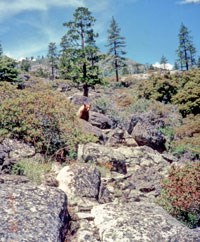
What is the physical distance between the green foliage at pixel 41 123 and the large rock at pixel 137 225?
406 centimetres

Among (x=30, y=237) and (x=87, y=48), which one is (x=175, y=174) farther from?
(x=87, y=48)

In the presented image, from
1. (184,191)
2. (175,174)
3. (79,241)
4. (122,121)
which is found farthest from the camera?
(122,121)

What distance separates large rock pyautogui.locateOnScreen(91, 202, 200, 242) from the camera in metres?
6.29

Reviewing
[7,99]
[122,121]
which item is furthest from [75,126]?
[122,121]

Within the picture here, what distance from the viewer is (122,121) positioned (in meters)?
21.1

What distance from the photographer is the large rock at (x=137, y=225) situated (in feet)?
20.6

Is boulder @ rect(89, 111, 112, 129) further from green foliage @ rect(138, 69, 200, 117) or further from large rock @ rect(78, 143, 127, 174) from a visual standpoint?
green foliage @ rect(138, 69, 200, 117)

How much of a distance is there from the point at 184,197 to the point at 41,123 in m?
4.93

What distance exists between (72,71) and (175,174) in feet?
75.2

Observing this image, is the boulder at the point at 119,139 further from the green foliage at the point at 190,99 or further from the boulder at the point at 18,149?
the green foliage at the point at 190,99

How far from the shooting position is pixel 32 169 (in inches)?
345

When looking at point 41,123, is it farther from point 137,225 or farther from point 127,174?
point 137,225

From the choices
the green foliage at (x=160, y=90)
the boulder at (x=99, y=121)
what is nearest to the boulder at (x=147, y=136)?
the boulder at (x=99, y=121)

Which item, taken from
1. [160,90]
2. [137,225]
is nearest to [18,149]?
[137,225]
